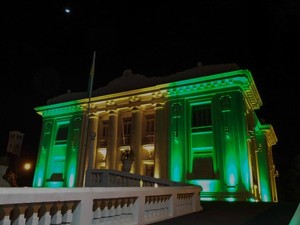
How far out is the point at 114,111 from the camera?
26234 mm

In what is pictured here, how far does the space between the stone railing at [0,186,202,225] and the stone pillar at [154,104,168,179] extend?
574 inches

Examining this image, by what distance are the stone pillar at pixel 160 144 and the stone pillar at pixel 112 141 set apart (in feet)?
13.5

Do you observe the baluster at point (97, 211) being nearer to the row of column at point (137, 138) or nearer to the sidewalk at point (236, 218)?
the sidewalk at point (236, 218)

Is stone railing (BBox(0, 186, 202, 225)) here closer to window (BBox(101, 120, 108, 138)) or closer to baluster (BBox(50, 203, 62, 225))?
baluster (BBox(50, 203, 62, 225))

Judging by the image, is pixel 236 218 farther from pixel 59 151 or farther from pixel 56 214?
pixel 59 151

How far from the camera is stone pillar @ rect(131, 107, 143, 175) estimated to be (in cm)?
2353

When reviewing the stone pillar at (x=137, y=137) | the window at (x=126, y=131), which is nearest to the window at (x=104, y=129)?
the window at (x=126, y=131)

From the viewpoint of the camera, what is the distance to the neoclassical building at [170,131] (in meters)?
Result: 20.3

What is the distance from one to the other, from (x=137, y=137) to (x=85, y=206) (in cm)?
2019

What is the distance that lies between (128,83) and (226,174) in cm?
1261

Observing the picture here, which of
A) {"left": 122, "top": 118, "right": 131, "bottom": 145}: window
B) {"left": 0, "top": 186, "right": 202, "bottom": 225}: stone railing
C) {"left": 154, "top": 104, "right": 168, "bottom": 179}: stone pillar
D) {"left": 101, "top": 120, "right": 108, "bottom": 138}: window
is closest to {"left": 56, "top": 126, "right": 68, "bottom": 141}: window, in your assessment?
{"left": 101, "top": 120, "right": 108, "bottom": 138}: window

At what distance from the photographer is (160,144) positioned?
23062mm

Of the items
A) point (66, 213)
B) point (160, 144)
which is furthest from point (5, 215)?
point (160, 144)

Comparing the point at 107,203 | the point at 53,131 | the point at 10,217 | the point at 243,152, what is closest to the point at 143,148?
the point at 243,152
